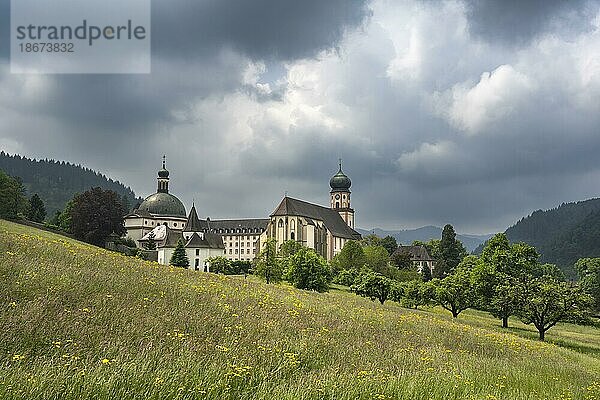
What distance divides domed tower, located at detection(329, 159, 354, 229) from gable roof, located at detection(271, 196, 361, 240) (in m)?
5.16

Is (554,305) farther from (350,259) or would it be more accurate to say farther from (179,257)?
(350,259)

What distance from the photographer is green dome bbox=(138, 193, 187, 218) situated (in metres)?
149

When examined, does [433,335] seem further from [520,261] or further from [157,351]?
[520,261]

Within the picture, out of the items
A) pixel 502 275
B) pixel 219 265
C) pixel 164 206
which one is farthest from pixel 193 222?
pixel 502 275

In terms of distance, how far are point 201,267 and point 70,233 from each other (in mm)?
22967

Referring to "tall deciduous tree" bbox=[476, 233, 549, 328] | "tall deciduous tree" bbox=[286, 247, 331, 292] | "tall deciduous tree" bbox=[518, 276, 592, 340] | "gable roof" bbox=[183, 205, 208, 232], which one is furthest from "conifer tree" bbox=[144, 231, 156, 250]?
"tall deciduous tree" bbox=[518, 276, 592, 340]

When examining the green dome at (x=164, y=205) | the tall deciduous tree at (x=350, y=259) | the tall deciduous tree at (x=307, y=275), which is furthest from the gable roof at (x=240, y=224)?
the tall deciduous tree at (x=307, y=275)

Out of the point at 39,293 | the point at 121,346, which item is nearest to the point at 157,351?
the point at 121,346

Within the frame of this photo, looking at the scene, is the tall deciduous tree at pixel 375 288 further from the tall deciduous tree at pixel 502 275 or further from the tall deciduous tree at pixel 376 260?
the tall deciduous tree at pixel 376 260

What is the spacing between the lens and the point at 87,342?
1072cm

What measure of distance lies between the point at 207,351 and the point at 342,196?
539 ft

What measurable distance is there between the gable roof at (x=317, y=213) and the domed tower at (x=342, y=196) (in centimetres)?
516

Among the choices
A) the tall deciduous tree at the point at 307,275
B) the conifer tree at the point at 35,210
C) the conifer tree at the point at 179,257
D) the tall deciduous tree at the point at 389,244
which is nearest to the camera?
the tall deciduous tree at the point at 307,275

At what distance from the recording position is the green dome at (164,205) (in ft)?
489
